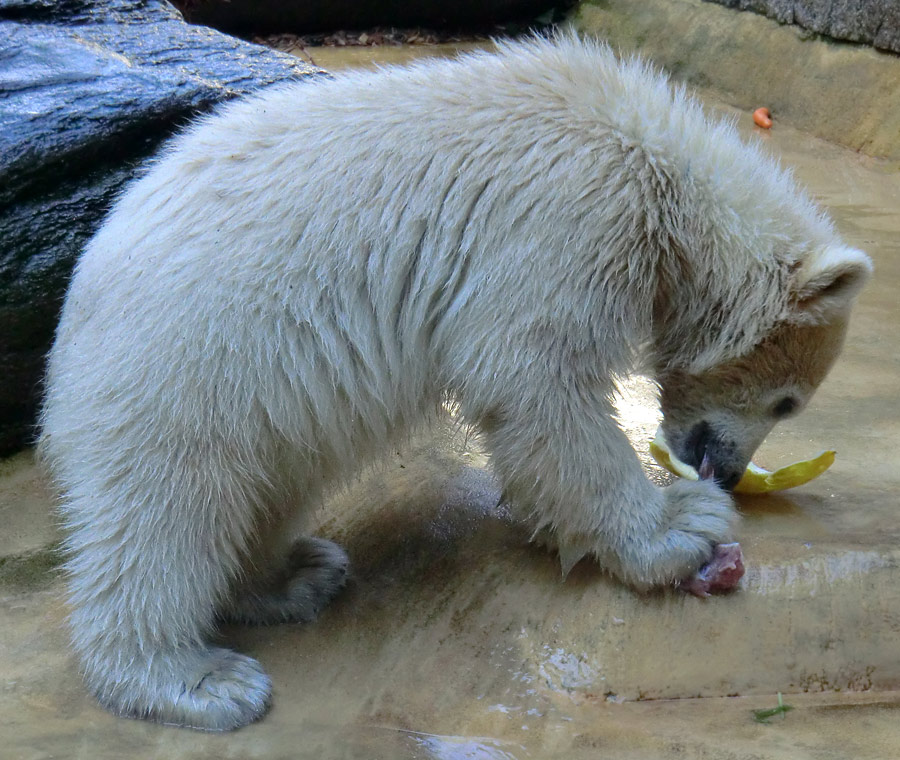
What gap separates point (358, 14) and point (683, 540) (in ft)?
33.3

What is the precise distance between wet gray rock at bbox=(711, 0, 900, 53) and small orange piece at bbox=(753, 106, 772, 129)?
75 centimetres

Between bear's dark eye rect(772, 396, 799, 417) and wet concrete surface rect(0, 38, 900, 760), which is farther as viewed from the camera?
bear's dark eye rect(772, 396, 799, 417)

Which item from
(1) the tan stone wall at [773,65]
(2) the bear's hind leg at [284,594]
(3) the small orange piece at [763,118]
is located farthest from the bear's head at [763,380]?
(3) the small orange piece at [763,118]

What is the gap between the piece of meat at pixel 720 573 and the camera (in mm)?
→ 3361

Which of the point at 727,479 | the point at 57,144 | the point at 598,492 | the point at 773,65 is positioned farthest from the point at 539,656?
the point at 773,65

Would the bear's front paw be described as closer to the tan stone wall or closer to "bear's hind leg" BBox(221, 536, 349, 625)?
"bear's hind leg" BBox(221, 536, 349, 625)

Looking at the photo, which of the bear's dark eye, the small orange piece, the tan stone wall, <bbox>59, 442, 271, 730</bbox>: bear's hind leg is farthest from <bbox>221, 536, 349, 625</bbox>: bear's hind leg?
the small orange piece

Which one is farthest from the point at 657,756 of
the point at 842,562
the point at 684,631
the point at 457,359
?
the point at 457,359

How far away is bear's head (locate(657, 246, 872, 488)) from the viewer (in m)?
3.43

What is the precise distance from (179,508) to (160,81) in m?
2.30

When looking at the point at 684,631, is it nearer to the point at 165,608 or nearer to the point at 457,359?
the point at 457,359

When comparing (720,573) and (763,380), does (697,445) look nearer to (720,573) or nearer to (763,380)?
(763,380)

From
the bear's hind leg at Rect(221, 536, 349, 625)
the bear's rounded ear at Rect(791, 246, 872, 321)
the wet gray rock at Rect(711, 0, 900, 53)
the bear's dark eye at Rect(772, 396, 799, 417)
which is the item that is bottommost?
the bear's hind leg at Rect(221, 536, 349, 625)

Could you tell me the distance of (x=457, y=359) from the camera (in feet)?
11.1
